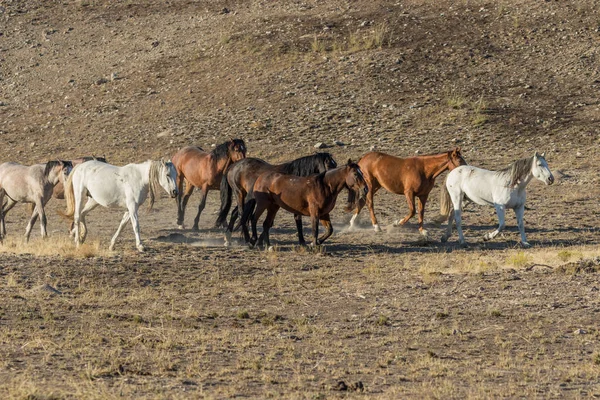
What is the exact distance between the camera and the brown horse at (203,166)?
17.9 metres

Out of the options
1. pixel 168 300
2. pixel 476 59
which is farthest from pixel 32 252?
pixel 476 59

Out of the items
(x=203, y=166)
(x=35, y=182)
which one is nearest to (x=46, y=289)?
(x=35, y=182)

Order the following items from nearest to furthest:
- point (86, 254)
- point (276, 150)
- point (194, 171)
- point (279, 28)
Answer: point (86, 254)
point (194, 171)
point (276, 150)
point (279, 28)

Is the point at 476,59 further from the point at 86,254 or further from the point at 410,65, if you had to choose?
the point at 86,254

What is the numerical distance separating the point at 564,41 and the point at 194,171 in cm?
1544

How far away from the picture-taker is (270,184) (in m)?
15.7

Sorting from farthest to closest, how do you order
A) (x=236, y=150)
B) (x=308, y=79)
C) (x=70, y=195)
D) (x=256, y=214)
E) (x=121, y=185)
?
1. (x=308, y=79)
2. (x=236, y=150)
3. (x=70, y=195)
4. (x=256, y=214)
5. (x=121, y=185)

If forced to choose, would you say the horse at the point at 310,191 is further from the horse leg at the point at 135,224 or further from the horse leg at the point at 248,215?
the horse leg at the point at 135,224

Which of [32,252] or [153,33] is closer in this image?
[32,252]

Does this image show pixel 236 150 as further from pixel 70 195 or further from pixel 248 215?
pixel 70 195

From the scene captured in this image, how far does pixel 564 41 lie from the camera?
98.2ft

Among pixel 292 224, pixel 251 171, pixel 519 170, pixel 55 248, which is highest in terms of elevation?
pixel 251 171

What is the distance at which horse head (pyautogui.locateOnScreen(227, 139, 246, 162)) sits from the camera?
17.7 metres

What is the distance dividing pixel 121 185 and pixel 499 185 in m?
5.78
